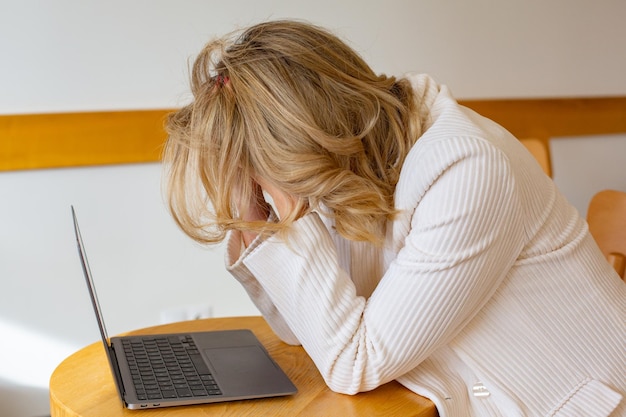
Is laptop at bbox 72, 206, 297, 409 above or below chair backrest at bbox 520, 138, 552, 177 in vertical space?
above

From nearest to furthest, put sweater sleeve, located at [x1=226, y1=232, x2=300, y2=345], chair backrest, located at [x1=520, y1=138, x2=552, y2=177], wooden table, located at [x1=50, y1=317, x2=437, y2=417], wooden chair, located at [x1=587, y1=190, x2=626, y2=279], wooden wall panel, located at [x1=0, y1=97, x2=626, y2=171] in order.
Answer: wooden table, located at [x1=50, y1=317, x2=437, y2=417]
sweater sleeve, located at [x1=226, y1=232, x2=300, y2=345]
wooden chair, located at [x1=587, y1=190, x2=626, y2=279]
wooden wall panel, located at [x1=0, y1=97, x2=626, y2=171]
chair backrest, located at [x1=520, y1=138, x2=552, y2=177]

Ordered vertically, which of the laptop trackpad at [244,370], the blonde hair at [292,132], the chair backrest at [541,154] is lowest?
the chair backrest at [541,154]

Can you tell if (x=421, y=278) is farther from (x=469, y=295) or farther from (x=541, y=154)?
(x=541, y=154)

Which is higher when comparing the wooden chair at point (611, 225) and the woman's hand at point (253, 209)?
the woman's hand at point (253, 209)

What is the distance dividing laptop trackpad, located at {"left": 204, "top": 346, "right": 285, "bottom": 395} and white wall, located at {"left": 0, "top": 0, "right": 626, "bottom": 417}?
93 cm

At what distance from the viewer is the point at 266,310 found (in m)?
1.32

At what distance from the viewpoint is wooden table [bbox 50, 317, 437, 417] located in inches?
40.9

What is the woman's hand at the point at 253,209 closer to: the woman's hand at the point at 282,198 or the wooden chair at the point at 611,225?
the woman's hand at the point at 282,198

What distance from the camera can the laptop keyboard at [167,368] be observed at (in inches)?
42.2

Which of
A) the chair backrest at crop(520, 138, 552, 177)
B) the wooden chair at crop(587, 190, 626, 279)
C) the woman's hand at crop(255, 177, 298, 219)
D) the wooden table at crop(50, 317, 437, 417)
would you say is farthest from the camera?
the chair backrest at crop(520, 138, 552, 177)

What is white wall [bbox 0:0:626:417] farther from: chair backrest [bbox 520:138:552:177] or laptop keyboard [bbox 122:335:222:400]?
laptop keyboard [bbox 122:335:222:400]

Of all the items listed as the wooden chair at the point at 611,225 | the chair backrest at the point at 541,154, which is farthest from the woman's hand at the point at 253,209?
the chair backrest at the point at 541,154

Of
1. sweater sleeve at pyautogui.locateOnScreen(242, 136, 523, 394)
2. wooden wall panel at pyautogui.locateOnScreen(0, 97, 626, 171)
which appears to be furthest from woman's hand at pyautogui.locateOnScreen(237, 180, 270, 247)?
wooden wall panel at pyautogui.locateOnScreen(0, 97, 626, 171)

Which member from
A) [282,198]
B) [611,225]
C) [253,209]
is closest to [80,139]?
[253,209]
